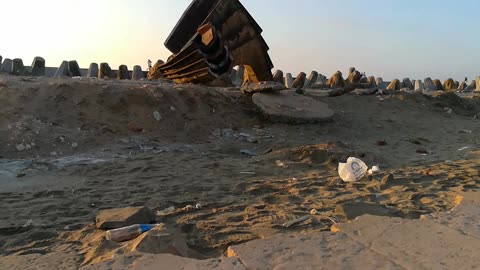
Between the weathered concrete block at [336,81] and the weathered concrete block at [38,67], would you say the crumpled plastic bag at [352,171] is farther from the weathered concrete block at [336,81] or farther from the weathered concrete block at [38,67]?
the weathered concrete block at [38,67]

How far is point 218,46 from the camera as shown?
10.3 m

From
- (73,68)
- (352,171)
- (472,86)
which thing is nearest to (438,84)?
(472,86)

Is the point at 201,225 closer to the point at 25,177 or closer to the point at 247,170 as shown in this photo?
the point at 247,170

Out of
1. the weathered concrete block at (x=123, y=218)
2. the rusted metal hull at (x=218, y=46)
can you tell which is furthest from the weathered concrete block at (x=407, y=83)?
the weathered concrete block at (x=123, y=218)

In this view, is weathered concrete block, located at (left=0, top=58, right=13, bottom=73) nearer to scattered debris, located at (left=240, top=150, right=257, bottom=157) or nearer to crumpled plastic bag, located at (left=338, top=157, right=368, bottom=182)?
scattered debris, located at (left=240, top=150, right=257, bottom=157)

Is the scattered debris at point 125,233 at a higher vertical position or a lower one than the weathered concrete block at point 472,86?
lower

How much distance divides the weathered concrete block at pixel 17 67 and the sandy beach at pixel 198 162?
7.42 m

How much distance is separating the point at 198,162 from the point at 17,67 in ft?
37.5

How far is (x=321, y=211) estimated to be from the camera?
3.47 m

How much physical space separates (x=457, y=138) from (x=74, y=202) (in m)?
7.11

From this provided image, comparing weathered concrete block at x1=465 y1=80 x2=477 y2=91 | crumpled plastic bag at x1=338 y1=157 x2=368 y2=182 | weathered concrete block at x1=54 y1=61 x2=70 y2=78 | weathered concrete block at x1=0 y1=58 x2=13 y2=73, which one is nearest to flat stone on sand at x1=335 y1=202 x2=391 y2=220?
crumpled plastic bag at x1=338 y1=157 x2=368 y2=182

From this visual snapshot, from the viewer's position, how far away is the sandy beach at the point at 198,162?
3307mm

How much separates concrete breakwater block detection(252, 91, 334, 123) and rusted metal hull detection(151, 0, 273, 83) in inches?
72.2

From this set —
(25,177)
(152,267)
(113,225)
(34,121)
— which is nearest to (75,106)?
(34,121)
